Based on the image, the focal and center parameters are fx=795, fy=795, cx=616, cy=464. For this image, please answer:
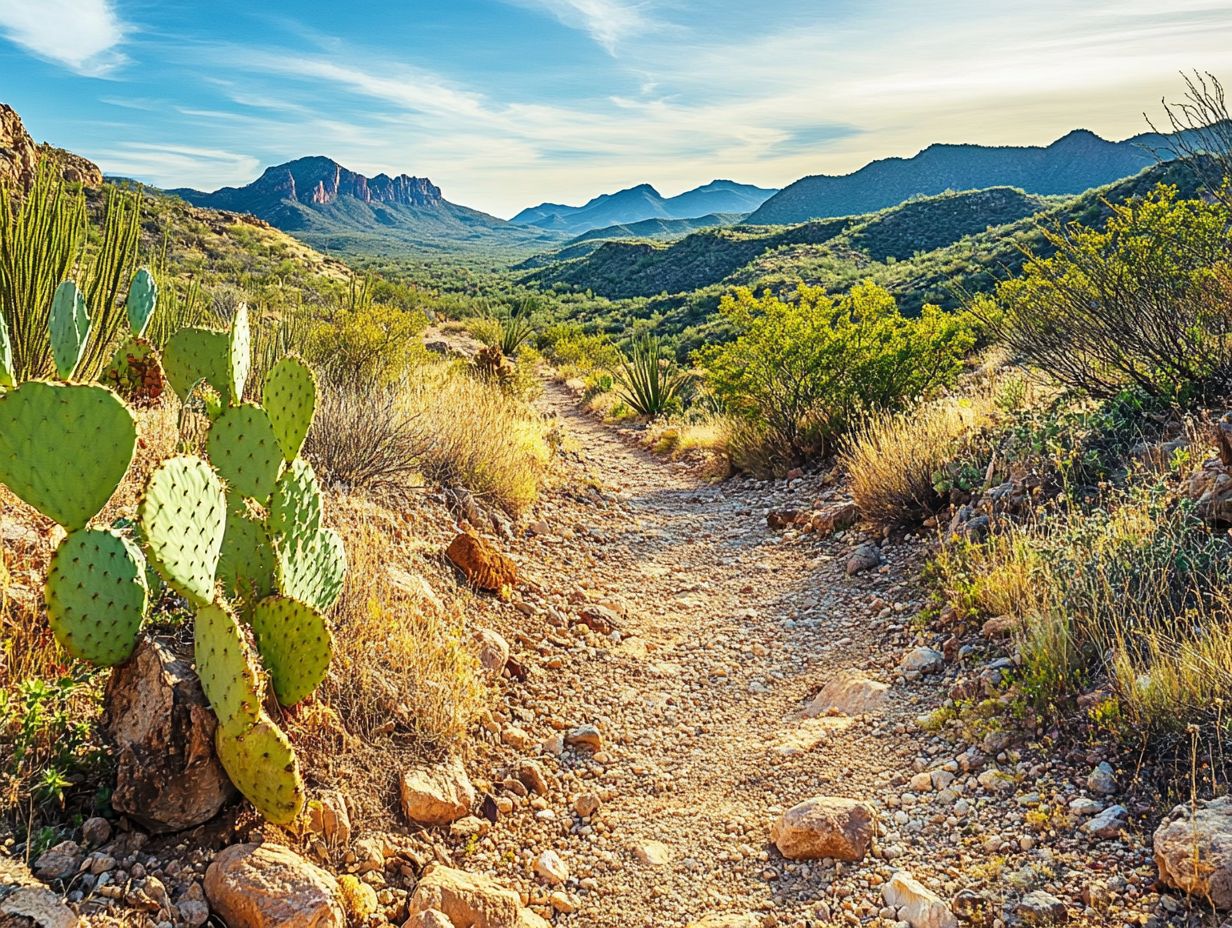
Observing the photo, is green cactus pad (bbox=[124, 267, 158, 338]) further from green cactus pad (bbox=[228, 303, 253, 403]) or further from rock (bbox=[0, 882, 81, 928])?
rock (bbox=[0, 882, 81, 928])

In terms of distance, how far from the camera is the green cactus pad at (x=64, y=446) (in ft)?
A: 7.71

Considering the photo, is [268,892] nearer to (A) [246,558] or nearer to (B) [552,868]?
(B) [552,868]

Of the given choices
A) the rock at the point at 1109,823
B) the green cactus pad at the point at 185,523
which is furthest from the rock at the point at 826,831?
the green cactus pad at the point at 185,523

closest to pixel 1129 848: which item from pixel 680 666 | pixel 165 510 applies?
pixel 680 666

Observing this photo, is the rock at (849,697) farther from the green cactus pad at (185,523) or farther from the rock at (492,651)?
the green cactus pad at (185,523)

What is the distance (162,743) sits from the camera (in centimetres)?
231

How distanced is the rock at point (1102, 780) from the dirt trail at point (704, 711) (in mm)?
611

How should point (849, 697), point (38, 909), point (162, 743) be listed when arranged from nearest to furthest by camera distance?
1. point (38, 909)
2. point (162, 743)
3. point (849, 697)

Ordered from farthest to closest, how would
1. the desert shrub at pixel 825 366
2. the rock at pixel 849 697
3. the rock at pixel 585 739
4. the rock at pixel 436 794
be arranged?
the desert shrub at pixel 825 366, the rock at pixel 849 697, the rock at pixel 585 739, the rock at pixel 436 794

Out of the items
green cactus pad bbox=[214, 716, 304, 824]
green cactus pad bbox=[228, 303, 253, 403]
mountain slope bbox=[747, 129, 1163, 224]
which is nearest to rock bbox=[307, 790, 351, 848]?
green cactus pad bbox=[214, 716, 304, 824]

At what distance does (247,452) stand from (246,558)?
0.41 m

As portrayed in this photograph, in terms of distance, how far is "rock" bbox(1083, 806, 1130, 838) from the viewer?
248cm

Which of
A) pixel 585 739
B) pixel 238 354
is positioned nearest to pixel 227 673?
pixel 238 354

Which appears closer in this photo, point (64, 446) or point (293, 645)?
point (64, 446)
